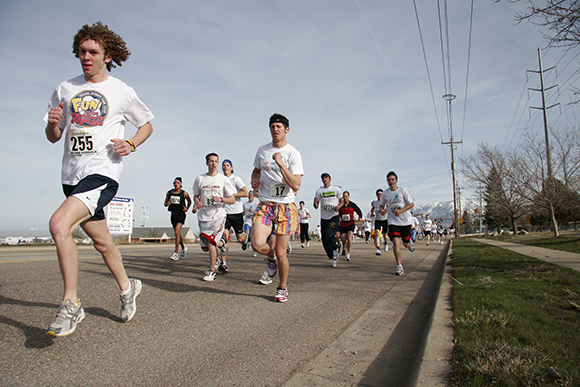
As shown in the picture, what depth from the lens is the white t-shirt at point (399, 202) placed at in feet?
25.7

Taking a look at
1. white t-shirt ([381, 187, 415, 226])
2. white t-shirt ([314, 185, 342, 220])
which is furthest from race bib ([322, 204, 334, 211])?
white t-shirt ([381, 187, 415, 226])


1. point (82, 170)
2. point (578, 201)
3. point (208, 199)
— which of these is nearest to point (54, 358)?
point (82, 170)

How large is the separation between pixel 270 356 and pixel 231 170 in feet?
19.4

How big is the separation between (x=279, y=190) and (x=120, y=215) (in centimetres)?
1964

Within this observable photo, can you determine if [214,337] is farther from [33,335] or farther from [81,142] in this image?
[81,142]

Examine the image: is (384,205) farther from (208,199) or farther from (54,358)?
(54,358)

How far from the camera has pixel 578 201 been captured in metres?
19.2

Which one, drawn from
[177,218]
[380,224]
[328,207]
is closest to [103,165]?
[177,218]

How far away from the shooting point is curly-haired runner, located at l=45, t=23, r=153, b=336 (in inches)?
107

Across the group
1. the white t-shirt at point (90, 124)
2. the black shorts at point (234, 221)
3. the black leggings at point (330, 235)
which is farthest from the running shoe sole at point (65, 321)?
the black shorts at point (234, 221)

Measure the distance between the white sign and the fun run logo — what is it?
19923 millimetres

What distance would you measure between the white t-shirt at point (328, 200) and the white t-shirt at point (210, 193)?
3259mm

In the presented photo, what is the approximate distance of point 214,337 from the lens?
2.94 meters

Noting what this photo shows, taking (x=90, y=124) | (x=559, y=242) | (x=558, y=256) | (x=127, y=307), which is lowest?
(x=127, y=307)
